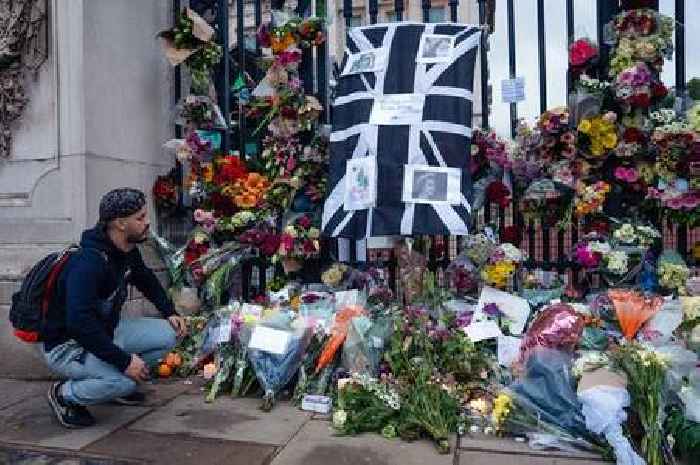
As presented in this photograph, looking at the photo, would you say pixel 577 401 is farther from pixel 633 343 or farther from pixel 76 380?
pixel 76 380

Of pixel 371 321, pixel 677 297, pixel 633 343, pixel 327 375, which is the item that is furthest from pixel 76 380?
pixel 677 297

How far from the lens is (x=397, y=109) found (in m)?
5.16

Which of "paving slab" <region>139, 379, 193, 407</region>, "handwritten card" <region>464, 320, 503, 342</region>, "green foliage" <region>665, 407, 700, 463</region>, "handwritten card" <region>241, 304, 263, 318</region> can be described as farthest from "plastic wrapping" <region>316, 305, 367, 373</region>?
"green foliage" <region>665, 407, 700, 463</region>

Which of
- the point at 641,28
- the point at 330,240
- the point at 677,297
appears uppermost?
Result: the point at 641,28

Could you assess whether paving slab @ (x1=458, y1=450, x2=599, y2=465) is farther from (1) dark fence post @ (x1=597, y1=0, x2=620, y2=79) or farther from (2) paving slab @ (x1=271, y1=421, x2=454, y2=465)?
(1) dark fence post @ (x1=597, y1=0, x2=620, y2=79)

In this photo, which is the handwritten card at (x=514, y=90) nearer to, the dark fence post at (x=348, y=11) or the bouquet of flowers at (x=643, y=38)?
the bouquet of flowers at (x=643, y=38)

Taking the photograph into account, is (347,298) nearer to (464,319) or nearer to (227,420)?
(464,319)

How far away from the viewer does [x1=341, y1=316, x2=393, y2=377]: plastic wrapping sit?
4250mm

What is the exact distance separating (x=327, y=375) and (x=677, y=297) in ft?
8.39

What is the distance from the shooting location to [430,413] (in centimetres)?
363

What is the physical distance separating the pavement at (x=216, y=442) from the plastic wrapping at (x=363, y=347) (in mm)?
464

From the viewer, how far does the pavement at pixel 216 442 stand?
331 centimetres

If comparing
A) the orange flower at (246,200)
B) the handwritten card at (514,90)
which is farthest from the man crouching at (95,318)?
the handwritten card at (514,90)

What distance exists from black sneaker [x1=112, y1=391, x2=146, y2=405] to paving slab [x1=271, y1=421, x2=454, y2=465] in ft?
4.29
